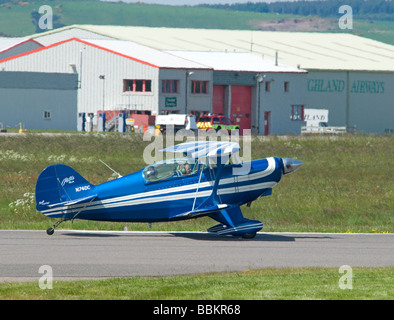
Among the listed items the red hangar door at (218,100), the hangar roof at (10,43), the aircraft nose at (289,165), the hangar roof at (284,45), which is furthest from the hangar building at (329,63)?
the aircraft nose at (289,165)

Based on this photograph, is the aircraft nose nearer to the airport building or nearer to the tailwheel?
the tailwheel

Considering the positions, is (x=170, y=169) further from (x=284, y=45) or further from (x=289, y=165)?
(x=284, y=45)

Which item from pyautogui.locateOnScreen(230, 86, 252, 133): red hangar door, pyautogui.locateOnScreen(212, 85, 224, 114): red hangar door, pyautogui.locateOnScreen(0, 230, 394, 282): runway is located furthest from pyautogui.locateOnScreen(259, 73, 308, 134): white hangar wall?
pyautogui.locateOnScreen(0, 230, 394, 282): runway

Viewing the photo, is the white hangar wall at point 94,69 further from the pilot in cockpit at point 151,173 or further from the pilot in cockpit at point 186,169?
the pilot in cockpit at point 151,173

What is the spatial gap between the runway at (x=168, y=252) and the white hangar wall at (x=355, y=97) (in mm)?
62930

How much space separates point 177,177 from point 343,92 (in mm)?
66613

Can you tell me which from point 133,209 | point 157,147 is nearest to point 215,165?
point 133,209

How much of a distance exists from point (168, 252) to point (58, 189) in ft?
10.9

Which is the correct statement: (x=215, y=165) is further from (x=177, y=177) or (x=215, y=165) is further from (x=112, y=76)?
(x=112, y=76)

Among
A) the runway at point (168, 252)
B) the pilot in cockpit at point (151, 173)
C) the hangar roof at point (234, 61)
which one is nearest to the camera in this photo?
the runway at point (168, 252)

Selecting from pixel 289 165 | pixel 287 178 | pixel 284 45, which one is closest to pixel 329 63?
pixel 284 45

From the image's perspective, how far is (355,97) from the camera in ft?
275

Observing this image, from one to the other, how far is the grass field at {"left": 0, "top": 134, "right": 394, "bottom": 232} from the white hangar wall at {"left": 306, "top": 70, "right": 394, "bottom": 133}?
32739mm

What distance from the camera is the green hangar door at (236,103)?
2926 inches
